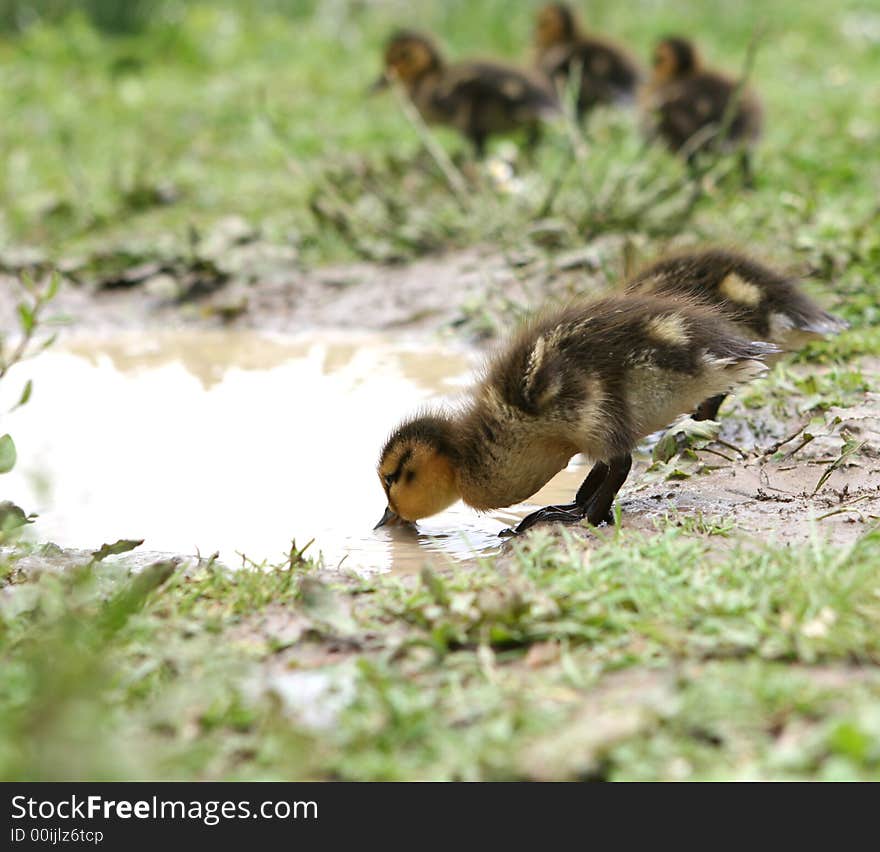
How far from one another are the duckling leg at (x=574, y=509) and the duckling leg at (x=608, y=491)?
1.5 inches

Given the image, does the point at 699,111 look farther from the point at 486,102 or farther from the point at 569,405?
the point at 569,405

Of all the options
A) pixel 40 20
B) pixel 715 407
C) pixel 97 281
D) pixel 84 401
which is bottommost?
pixel 715 407

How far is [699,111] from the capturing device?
7801mm

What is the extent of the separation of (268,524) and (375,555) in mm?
416

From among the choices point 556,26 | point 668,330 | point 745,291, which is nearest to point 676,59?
point 556,26

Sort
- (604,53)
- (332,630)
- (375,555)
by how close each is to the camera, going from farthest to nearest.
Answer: (604,53) < (375,555) < (332,630)

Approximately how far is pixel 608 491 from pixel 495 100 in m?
5.24

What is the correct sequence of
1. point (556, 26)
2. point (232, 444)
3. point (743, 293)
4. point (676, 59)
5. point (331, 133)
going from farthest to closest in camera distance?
1. point (331, 133)
2. point (556, 26)
3. point (676, 59)
4. point (232, 444)
5. point (743, 293)

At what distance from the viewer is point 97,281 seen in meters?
6.85

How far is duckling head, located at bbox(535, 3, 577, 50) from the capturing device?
31.3 feet

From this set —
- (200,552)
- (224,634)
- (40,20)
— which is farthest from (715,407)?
(40,20)

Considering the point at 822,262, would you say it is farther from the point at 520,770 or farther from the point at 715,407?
the point at 520,770

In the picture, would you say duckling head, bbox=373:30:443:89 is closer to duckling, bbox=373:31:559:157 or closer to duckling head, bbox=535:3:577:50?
duckling, bbox=373:31:559:157

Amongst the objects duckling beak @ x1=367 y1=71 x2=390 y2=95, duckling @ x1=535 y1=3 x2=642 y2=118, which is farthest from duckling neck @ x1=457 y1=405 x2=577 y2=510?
duckling beak @ x1=367 y1=71 x2=390 y2=95
